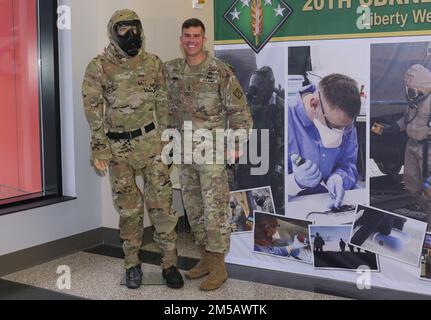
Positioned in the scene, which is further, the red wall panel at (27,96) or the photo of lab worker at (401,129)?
the red wall panel at (27,96)

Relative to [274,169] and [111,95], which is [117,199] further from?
[274,169]

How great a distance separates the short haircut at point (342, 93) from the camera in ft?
9.91

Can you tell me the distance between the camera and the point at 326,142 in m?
3.13

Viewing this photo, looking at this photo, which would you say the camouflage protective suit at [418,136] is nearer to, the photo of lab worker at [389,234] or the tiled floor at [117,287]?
the photo of lab worker at [389,234]

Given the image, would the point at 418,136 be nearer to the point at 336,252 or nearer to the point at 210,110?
the point at 336,252

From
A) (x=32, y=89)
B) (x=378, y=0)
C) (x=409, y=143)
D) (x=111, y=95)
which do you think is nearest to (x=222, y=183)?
(x=111, y=95)

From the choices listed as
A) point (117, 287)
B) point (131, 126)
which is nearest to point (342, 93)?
point (131, 126)

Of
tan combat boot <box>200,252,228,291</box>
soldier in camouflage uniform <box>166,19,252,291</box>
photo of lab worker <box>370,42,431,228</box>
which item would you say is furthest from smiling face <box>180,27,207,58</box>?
tan combat boot <box>200,252,228,291</box>

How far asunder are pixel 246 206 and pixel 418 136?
1.17 metres

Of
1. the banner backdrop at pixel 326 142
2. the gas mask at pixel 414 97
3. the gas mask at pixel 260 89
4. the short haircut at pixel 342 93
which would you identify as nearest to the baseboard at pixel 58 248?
the banner backdrop at pixel 326 142

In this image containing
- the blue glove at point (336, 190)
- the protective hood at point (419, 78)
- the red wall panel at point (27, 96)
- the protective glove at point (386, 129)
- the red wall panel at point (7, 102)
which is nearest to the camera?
the protective hood at point (419, 78)

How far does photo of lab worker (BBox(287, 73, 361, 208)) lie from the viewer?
120 inches

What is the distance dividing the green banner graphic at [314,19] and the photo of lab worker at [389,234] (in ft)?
3.36

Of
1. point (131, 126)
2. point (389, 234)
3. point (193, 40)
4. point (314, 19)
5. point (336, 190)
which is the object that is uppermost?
point (314, 19)
